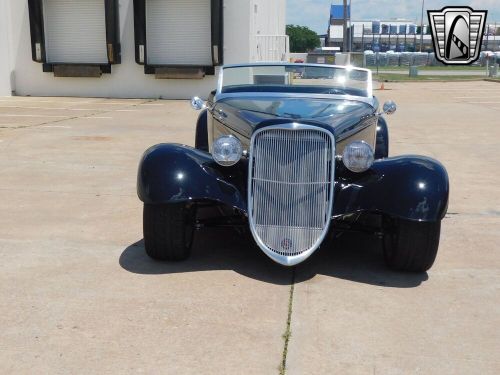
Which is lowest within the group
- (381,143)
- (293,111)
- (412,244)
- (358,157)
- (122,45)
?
(412,244)

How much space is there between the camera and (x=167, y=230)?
445 centimetres

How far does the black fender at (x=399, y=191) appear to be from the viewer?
13.7 feet

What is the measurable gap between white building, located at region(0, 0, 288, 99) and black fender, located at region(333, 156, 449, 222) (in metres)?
15.2

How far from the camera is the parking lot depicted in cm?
320

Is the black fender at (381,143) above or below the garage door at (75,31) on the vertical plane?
below

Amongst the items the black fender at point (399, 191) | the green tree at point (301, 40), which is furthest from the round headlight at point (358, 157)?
the green tree at point (301, 40)

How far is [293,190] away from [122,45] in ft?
56.0

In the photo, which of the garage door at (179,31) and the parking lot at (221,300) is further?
the garage door at (179,31)

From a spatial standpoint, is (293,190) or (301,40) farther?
(301,40)

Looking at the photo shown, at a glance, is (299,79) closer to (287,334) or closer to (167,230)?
(167,230)

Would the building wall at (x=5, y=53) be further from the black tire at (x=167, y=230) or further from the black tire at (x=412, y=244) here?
the black tire at (x=412, y=244)

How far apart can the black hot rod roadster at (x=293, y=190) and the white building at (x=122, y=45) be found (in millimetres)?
15029

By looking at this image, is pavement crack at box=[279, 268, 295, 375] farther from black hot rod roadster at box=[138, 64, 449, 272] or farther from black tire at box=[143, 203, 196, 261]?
black tire at box=[143, 203, 196, 261]

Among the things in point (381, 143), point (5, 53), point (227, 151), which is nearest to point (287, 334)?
point (227, 151)
